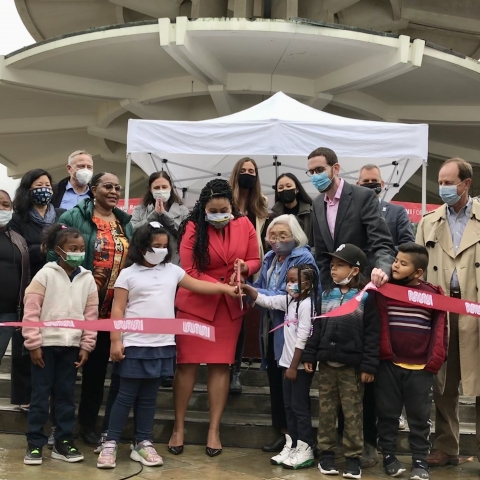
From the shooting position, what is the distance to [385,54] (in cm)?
1623

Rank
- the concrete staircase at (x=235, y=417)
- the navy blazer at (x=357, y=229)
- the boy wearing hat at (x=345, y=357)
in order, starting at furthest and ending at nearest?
1. the concrete staircase at (x=235, y=417)
2. the navy blazer at (x=357, y=229)
3. the boy wearing hat at (x=345, y=357)

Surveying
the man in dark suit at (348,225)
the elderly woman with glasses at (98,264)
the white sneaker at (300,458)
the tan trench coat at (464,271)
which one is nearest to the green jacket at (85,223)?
the elderly woman with glasses at (98,264)

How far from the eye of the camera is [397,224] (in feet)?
22.0

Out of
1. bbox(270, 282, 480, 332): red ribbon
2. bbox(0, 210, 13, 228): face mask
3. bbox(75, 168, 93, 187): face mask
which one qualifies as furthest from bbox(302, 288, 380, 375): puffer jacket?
bbox(75, 168, 93, 187): face mask

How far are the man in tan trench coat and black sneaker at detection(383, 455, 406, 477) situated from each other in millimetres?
453

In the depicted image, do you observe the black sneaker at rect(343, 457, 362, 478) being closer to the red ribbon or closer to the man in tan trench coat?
the man in tan trench coat

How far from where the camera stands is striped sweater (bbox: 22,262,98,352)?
5441mm

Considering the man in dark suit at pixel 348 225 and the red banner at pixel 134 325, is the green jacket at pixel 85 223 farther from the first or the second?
the man in dark suit at pixel 348 225

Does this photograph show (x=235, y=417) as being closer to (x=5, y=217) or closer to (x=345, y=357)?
(x=345, y=357)

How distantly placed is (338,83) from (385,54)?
1.63m

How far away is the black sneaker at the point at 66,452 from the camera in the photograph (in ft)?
17.9

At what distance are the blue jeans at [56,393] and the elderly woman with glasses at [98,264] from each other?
370 mm

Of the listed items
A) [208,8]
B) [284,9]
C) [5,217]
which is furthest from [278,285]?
[208,8]

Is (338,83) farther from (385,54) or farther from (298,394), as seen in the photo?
Answer: (298,394)
